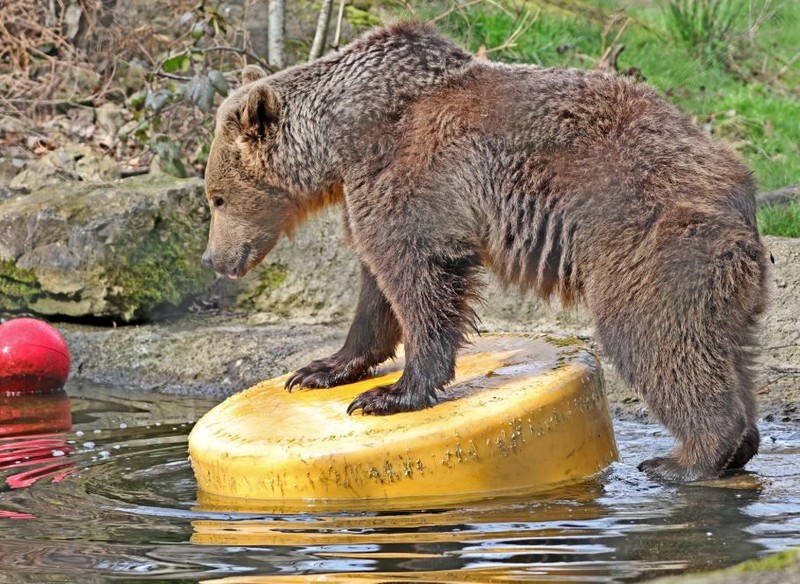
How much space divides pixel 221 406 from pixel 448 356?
1208 millimetres

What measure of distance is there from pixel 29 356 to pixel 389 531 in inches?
171

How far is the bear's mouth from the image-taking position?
669cm

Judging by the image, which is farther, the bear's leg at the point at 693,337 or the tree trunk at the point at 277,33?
the tree trunk at the point at 277,33

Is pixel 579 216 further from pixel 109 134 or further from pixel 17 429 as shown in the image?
pixel 109 134

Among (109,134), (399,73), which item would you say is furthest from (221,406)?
(109,134)

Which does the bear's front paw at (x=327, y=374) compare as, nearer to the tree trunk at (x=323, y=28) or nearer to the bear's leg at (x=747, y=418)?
the bear's leg at (x=747, y=418)

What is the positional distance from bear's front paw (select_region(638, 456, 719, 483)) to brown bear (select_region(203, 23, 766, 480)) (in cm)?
1

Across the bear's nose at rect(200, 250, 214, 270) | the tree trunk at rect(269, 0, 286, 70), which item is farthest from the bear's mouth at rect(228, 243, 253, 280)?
the tree trunk at rect(269, 0, 286, 70)

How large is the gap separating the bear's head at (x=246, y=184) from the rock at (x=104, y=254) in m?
2.99

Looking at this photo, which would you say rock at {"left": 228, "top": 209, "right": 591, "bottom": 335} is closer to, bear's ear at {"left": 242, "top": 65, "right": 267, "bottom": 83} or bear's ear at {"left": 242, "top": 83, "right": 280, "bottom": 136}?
bear's ear at {"left": 242, "top": 65, "right": 267, "bottom": 83}

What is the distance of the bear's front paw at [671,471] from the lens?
557 centimetres

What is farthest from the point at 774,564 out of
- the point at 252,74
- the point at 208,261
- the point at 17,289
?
the point at 17,289

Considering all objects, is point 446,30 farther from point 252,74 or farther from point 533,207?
point 533,207

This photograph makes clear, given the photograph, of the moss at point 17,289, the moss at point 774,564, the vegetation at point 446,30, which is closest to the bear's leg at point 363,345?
the moss at point 774,564
